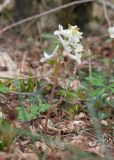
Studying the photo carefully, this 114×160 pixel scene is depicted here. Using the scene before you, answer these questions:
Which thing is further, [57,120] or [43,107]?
[57,120]

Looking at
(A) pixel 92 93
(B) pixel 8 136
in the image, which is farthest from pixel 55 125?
(B) pixel 8 136

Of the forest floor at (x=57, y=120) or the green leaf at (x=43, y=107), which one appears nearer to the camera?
the forest floor at (x=57, y=120)

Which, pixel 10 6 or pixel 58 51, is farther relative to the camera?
pixel 10 6

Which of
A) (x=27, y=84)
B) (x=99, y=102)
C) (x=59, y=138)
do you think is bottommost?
(x=59, y=138)

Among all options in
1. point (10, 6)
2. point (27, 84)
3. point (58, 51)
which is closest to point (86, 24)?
point (10, 6)

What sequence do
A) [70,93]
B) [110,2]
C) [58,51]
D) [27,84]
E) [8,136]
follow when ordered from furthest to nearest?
1. [110,2]
2. [27,84]
3. [70,93]
4. [58,51]
5. [8,136]

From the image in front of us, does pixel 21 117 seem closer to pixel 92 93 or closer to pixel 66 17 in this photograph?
pixel 92 93

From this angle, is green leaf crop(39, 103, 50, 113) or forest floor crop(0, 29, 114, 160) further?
green leaf crop(39, 103, 50, 113)

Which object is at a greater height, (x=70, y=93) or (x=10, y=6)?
(x=10, y=6)

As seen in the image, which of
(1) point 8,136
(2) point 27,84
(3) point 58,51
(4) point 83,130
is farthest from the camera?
(2) point 27,84
